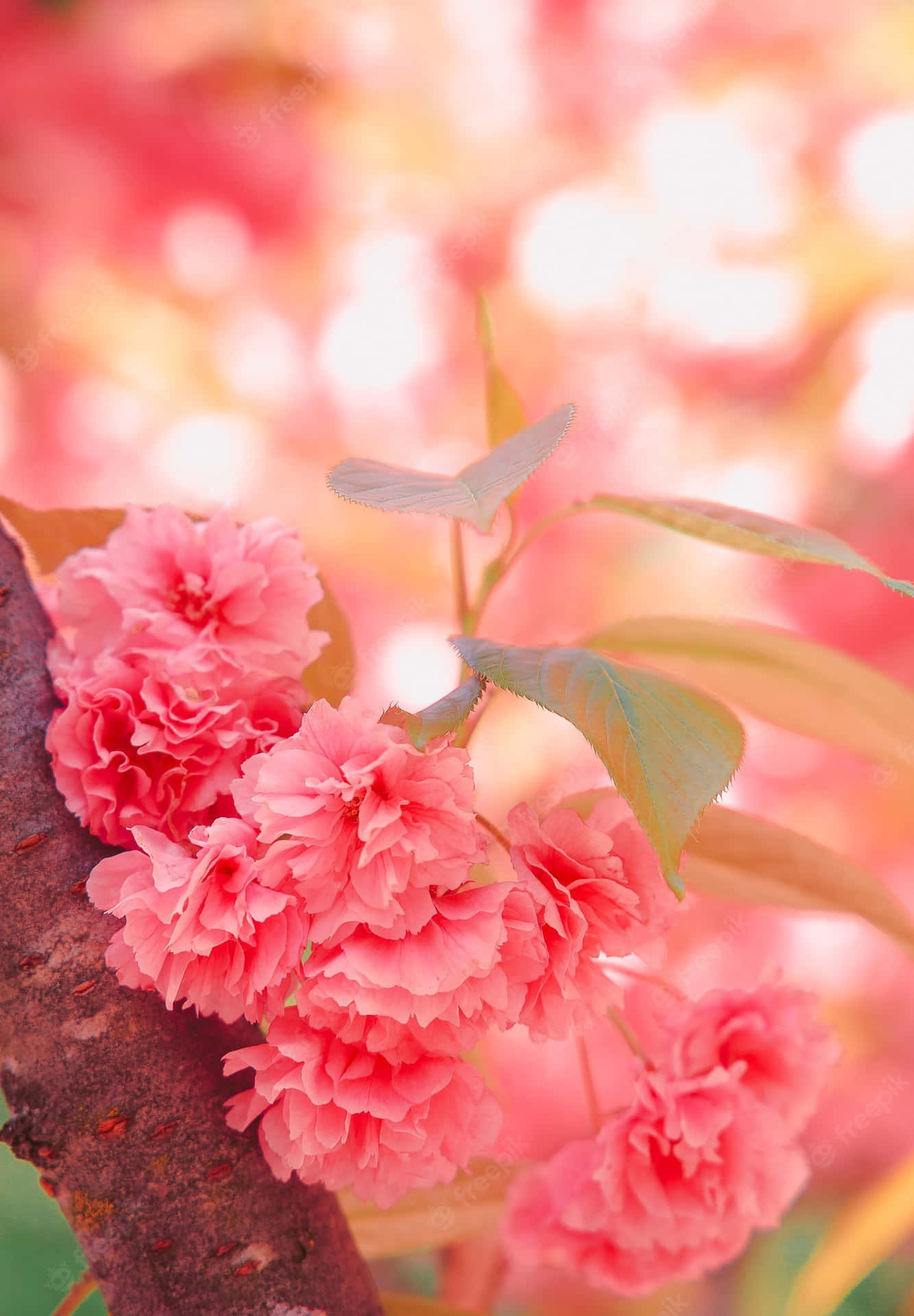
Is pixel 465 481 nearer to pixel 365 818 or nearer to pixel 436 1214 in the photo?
pixel 365 818

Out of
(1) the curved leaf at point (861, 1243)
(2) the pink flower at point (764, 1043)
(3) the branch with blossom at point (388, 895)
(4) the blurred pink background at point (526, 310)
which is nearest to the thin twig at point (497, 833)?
(3) the branch with blossom at point (388, 895)

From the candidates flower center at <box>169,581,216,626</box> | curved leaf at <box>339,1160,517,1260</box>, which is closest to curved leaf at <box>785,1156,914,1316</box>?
curved leaf at <box>339,1160,517,1260</box>

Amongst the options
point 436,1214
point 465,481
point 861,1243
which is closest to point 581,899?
point 465,481

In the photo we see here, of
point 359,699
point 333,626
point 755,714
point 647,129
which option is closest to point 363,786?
point 359,699

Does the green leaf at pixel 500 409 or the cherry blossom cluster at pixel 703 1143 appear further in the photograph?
the green leaf at pixel 500 409

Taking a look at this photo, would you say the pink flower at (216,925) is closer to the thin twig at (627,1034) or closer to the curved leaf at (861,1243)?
the thin twig at (627,1034)

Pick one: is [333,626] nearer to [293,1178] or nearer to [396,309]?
[293,1178]
